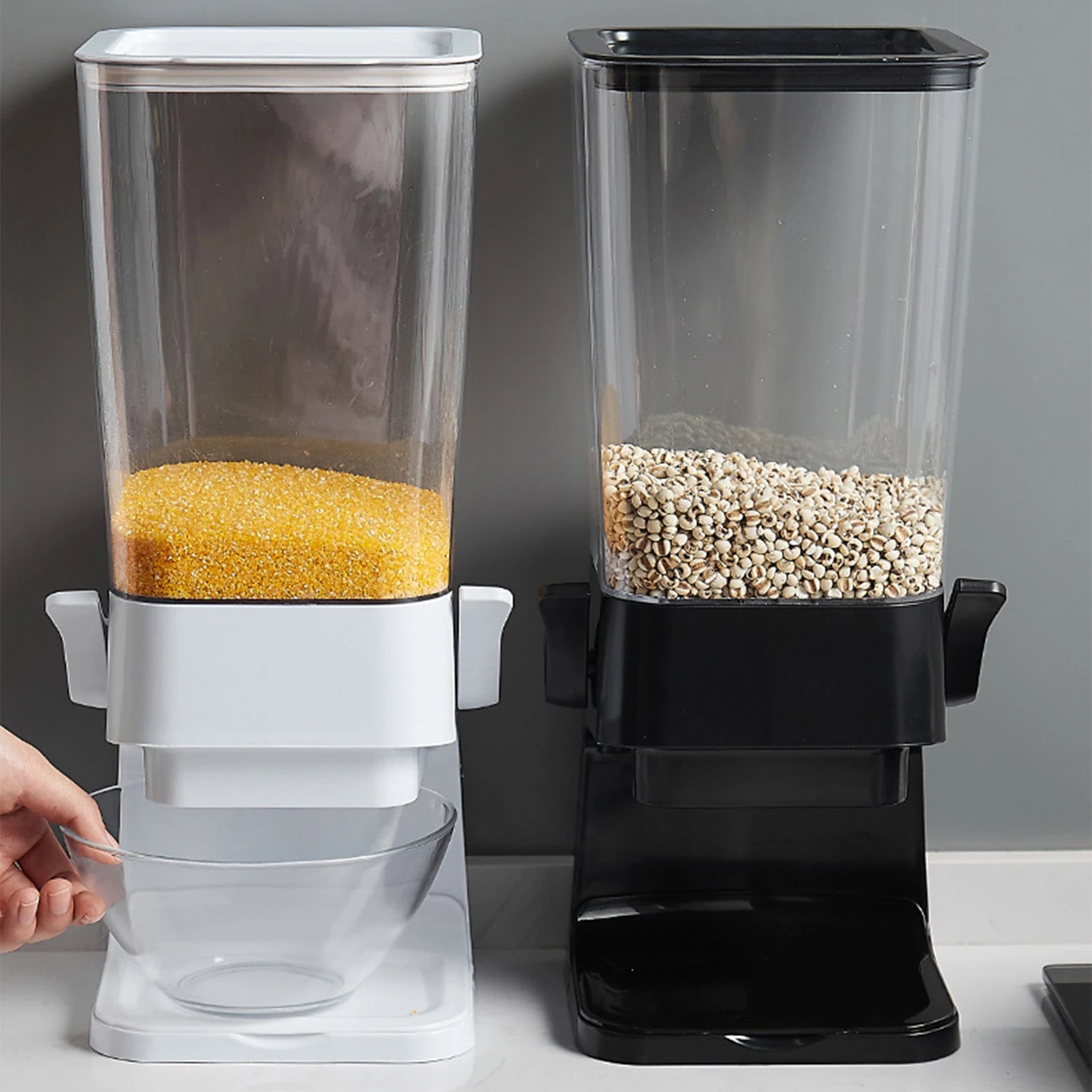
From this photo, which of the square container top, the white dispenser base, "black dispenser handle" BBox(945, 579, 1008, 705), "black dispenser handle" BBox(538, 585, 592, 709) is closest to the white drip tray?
the white dispenser base

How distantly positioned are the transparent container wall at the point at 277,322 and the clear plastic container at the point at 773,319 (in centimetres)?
10

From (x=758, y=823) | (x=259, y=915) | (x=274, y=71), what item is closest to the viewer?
(x=274, y=71)

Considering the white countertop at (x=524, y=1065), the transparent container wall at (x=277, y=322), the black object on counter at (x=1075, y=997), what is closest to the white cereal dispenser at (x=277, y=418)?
the transparent container wall at (x=277, y=322)

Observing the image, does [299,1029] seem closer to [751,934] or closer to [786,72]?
[751,934]

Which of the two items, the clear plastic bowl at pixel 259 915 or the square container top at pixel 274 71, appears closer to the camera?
the square container top at pixel 274 71

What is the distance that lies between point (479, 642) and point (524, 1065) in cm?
25

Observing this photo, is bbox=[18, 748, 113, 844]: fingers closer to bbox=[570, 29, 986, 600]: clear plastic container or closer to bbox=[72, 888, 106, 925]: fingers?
bbox=[72, 888, 106, 925]: fingers

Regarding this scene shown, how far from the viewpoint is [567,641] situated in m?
0.93

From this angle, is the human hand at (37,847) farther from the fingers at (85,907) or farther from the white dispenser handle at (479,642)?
the white dispenser handle at (479,642)

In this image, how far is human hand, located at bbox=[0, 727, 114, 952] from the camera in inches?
33.0

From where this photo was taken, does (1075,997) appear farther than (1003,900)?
No

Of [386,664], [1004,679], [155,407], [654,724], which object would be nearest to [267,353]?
[155,407]

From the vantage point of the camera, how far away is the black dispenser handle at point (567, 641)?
918 mm

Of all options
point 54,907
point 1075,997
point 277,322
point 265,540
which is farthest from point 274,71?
point 1075,997
